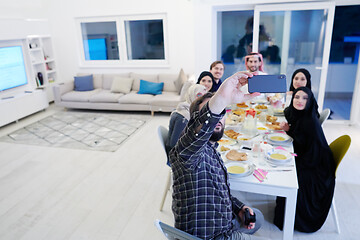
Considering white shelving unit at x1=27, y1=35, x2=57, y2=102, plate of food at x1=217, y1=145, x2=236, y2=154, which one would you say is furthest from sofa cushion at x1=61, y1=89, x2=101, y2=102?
plate of food at x1=217, y1=145, x2=236, y2=154

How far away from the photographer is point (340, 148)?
7.80 feet

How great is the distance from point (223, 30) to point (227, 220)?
4776 mm

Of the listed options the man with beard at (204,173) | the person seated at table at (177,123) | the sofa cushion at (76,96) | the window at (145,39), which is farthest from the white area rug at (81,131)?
the man with beard at (204,173)

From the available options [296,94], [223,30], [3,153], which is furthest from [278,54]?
[3,153]

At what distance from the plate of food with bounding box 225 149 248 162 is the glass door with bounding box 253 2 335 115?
3260mm

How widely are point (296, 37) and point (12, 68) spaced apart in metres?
5.50

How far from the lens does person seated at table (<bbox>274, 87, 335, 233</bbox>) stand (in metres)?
2.39

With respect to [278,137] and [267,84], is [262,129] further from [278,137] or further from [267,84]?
[267,84]

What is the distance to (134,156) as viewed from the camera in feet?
13.2

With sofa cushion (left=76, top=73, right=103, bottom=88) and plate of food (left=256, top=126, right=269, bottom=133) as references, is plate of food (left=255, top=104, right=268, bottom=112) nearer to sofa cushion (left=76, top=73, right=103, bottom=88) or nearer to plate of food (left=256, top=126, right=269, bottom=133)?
plate of food (left=256, top=126, right=269, bottom=133)

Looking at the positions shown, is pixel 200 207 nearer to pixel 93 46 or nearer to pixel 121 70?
pixel 121 70

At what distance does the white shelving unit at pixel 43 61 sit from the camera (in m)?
6.38

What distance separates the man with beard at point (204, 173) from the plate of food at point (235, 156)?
0.52 meters

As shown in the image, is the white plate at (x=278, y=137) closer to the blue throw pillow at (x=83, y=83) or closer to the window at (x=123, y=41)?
the window at (x=123, y=41)
